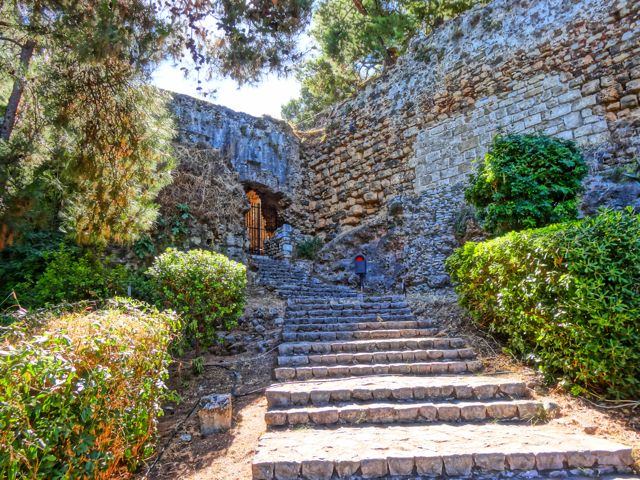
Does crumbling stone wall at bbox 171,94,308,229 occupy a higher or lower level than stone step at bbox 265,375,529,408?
higher

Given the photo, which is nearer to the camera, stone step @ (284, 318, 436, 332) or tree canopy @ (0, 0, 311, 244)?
tree canopy @ (0, 0, 311, 244)

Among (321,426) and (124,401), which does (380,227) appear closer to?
(321,426)

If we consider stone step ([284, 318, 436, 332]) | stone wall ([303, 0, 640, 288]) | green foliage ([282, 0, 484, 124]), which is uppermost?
green foliage ([282, 0, 484, 124])

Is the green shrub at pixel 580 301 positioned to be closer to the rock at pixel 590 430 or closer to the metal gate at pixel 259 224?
the rock at pixel 590 430

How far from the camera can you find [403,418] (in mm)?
3002

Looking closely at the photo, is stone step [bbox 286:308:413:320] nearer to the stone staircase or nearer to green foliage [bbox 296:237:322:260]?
the stone staircase

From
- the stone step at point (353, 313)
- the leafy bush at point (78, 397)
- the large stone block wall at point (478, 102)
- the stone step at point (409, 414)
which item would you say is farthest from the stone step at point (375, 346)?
the large stone block wall at point (478, 102)

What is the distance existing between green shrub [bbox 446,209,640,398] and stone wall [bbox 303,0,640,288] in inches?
126

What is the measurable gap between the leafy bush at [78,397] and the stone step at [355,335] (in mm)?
2166

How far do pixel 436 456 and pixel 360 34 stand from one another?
43.1 feet

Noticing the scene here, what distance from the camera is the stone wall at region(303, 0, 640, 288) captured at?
6.21 m

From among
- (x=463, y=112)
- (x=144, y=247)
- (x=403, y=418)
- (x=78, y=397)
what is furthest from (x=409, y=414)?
(x=463, y=112)

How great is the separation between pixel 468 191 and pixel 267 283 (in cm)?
411

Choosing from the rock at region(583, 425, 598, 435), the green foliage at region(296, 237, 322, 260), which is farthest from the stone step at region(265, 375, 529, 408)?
the green foliage at region(296, 237, 322, 260)
